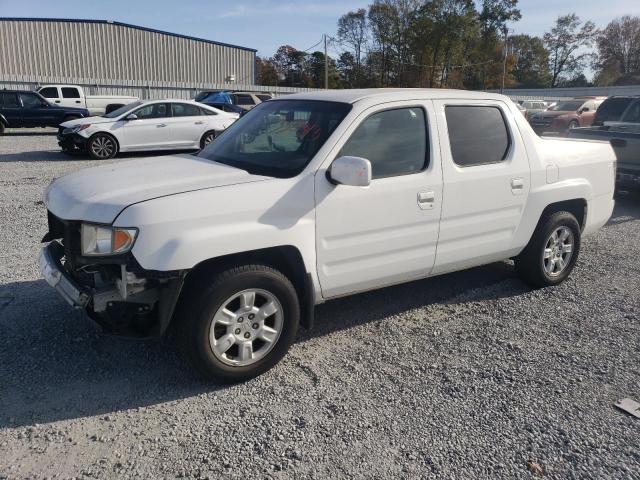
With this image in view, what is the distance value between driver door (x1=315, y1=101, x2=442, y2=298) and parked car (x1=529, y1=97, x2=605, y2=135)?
786 inches

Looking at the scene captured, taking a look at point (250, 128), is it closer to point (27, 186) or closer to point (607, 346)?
point (607, 346)

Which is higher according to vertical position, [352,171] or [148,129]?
[352,171]

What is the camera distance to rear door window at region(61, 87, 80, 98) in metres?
24.0

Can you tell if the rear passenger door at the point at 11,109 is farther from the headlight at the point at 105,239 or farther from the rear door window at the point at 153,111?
the headlight at the point at 105,239

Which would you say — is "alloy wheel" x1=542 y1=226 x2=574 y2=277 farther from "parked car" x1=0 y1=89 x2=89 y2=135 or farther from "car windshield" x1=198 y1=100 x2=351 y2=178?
"parked car" x1=0 y1=89 x2=89 y2=135

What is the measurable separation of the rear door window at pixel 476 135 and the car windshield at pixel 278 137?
0.99m

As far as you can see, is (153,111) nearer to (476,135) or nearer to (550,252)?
(476,135)

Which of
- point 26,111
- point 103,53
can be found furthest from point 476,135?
point 103,53

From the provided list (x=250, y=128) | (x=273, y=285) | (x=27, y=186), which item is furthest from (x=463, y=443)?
(x=27, y=186)

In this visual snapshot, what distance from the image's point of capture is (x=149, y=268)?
301cm

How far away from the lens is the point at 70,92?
24.2 meters

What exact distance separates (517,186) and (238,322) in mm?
2684

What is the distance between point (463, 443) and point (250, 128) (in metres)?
2.83

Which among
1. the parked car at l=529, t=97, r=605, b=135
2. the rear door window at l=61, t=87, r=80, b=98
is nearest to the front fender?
the parked car at l=529, t=97, r=605, b=135
